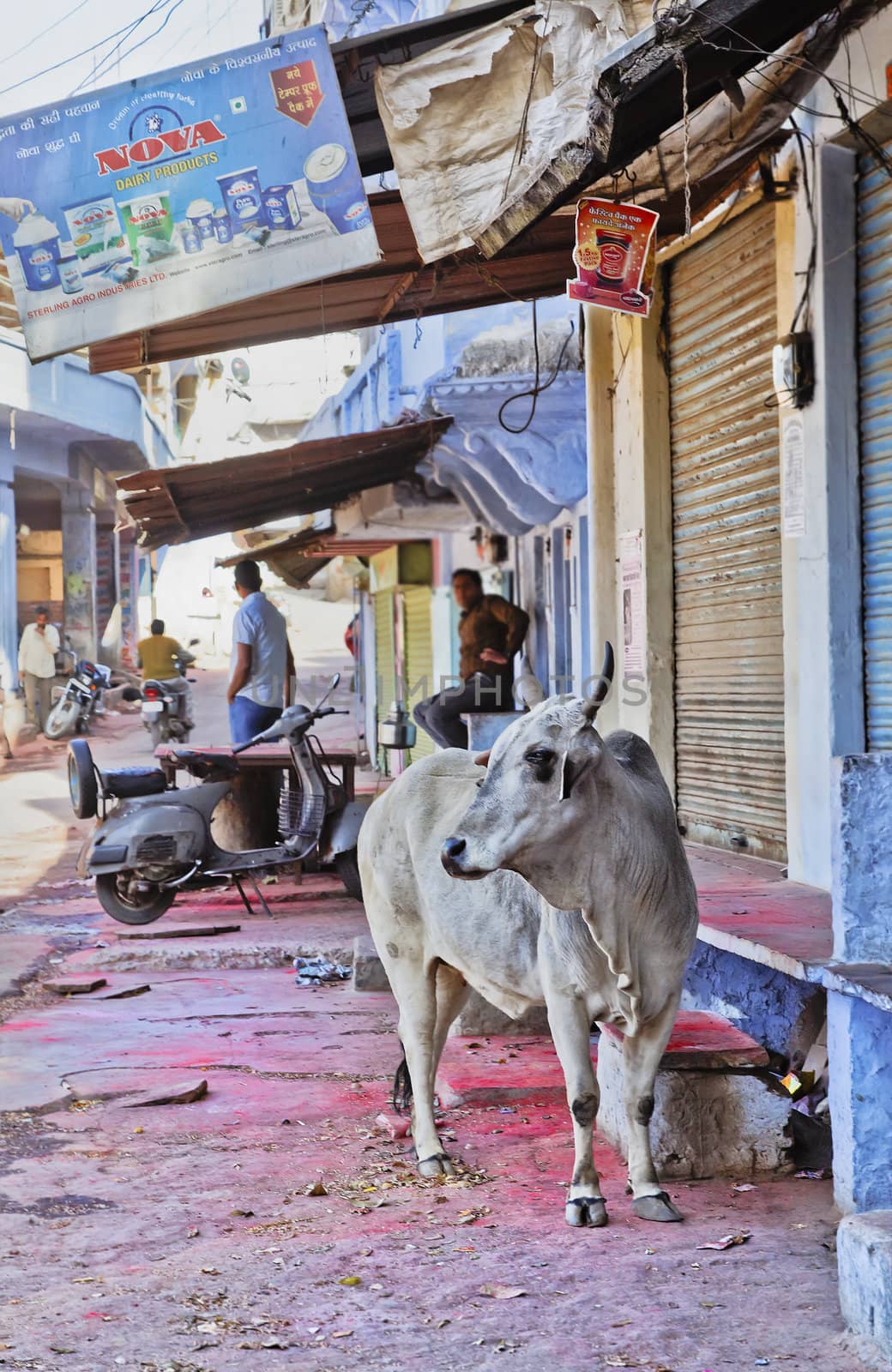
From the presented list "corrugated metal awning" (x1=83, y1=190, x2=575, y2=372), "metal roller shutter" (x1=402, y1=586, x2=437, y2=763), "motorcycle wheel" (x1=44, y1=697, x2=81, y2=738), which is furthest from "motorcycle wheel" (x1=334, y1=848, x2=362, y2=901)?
"motorcycle wheel" (x1=44, y1=697, x2=81, y2=738)

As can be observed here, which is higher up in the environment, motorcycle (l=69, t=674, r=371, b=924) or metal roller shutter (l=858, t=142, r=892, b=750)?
metal roller shutter (l=858, t=142, r=892, b=750)

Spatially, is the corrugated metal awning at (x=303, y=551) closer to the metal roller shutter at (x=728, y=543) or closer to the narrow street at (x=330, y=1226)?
the metal roller shutter at (x=728, y=543)

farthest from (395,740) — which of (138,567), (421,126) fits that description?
(138,567)

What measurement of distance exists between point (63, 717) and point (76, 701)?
12.1 inches

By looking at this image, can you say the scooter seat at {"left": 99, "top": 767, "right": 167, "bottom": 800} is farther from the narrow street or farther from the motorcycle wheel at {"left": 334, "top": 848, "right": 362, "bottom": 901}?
the narrow street

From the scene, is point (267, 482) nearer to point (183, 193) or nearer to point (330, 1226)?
point (183, 193)

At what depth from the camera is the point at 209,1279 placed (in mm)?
3828

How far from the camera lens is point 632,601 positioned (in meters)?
8.48

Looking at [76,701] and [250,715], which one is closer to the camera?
[250,715]

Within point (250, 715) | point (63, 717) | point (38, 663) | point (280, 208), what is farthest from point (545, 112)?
point (38, 663)

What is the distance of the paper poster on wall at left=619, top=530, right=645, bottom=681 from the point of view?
8.26 meters

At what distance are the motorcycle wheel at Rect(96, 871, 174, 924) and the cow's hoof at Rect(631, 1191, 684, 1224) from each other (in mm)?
5521

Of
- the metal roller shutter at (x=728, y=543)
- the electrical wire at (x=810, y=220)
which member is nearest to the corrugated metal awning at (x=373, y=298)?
the metal roller shutter at (x=728, y=543)

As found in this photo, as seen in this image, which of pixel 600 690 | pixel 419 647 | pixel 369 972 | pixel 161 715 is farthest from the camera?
pixel 419 647
